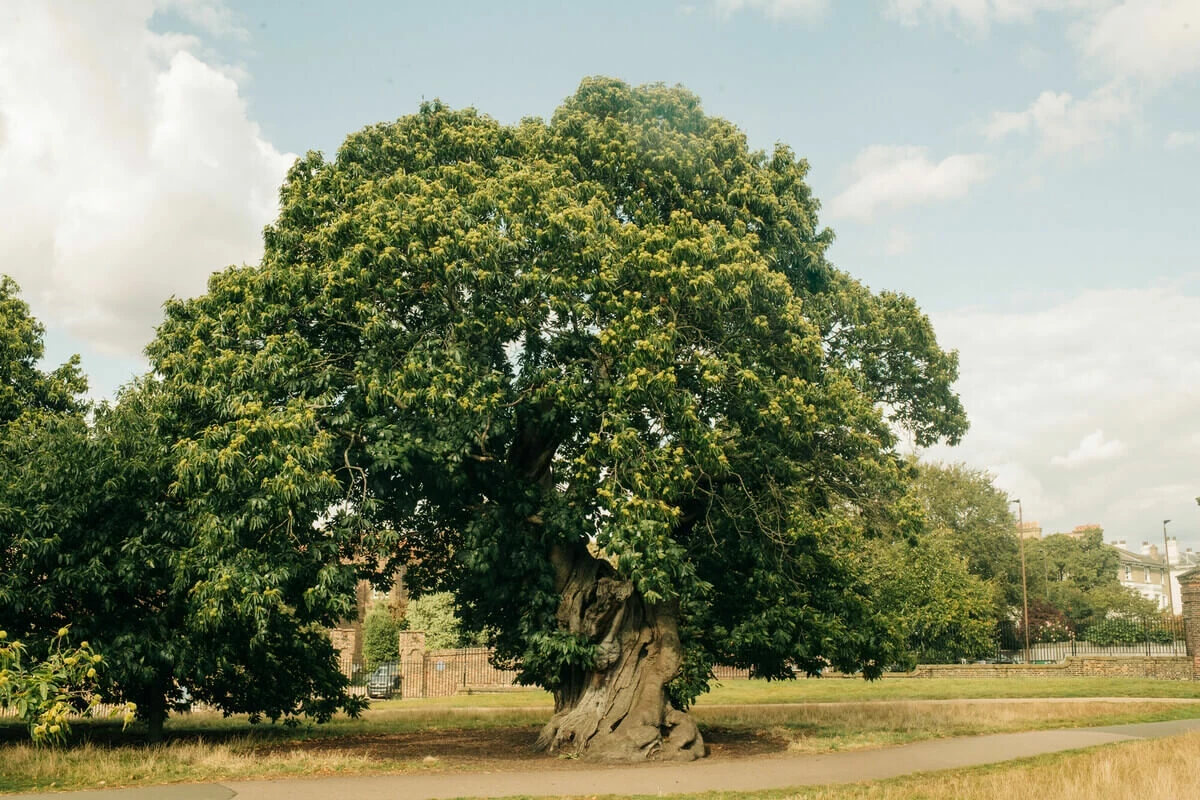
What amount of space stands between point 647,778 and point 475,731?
941 centimetres

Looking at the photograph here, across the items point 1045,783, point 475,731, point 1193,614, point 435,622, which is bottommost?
point 475,731

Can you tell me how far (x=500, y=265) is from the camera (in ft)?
47.9

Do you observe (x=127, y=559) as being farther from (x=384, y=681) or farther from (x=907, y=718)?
(x=384, y=681)

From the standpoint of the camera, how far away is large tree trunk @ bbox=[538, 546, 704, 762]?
1572 centimetres

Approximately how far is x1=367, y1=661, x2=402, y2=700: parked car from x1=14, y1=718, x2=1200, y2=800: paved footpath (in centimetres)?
2869

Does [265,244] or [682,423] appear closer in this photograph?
[682,423]

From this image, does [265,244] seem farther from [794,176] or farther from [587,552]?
[794,176]

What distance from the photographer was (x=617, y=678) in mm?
16219

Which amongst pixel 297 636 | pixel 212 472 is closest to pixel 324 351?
pixel 212 472

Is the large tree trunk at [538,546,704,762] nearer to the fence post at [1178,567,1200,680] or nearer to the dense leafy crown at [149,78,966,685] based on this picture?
the dense leafy crown at [149,78,966,685]

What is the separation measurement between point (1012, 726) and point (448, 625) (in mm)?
36312

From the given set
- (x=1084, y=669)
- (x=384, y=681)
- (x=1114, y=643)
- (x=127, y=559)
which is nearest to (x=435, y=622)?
(x=384, y=681)

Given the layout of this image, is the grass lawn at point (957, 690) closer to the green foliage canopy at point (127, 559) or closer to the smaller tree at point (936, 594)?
the smaller tree at point (936, 594)

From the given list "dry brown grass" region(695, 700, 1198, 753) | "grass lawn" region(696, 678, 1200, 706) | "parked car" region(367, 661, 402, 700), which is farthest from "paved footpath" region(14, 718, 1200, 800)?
"parked car" region(367, 661, 402, 700)
